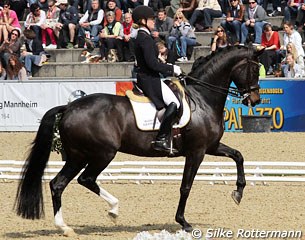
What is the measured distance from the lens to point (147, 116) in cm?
963

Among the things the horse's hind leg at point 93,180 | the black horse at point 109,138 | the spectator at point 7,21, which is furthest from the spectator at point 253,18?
the horse's hind leg at point 93,180

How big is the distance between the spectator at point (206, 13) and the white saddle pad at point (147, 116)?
42.3 feet

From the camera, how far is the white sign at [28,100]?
764 inches

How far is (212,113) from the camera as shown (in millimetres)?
9844

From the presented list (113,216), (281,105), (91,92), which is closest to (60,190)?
(113,216)

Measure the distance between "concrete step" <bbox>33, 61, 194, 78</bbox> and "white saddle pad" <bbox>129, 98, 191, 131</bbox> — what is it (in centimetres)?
1142

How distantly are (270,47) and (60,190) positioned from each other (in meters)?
11.4

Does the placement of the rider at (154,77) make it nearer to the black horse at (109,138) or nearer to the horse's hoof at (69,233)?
the black horse at (109,138)

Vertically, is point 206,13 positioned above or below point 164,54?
above

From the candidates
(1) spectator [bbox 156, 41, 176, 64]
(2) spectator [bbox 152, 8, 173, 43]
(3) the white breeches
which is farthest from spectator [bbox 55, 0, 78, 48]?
(3) the white breeches

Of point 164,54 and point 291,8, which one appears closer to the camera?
point 164,54

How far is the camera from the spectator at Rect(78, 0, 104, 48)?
2295 cm

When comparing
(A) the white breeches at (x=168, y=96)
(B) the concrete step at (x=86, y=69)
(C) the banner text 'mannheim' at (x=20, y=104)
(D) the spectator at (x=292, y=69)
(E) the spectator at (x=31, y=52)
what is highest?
(A) the white breeches at (x=168, y=96)

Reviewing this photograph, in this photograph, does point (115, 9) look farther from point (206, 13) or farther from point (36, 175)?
point (36, 175)
